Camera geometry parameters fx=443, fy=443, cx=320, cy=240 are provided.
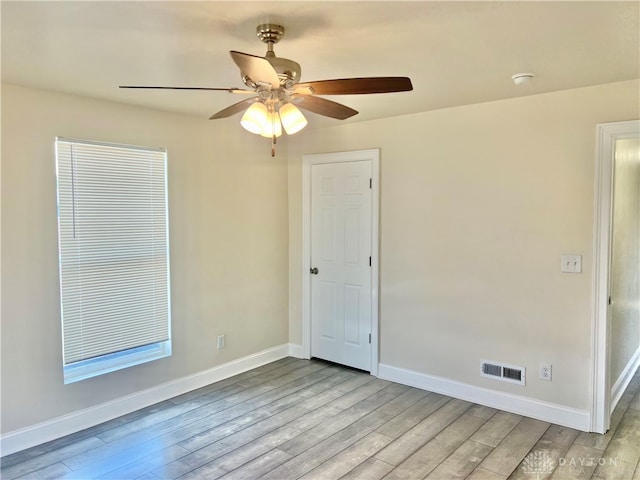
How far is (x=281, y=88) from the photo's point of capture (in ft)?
6.49

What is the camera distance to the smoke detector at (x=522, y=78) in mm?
2667

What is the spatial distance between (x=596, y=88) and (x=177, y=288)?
136 inches

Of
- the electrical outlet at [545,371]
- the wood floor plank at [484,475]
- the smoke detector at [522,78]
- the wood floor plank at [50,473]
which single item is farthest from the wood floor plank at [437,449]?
the smoke detector at [522,78]

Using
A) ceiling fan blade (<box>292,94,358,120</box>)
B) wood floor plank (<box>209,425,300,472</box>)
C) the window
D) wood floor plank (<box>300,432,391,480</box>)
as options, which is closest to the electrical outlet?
wood floor plank (<box>300,432,391,480</box>)

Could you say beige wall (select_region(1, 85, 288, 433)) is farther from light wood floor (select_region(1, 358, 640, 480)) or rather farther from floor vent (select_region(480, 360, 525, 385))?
floor vent (select_region(480, 360, 525, 385))

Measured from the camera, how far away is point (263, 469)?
2.64 meters

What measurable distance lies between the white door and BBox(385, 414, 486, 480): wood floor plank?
1157 mm

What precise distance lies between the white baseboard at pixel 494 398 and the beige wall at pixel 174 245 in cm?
140

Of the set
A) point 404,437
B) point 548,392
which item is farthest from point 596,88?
point 404,437

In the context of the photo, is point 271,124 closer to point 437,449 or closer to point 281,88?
point 281,88

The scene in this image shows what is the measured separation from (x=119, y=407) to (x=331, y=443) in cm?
166

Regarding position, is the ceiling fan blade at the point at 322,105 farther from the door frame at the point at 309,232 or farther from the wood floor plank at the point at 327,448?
the wood floor plank at the point at 327,448

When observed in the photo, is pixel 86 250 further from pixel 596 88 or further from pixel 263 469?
pixel 596 88

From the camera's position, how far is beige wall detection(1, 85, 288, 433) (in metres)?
2.84
